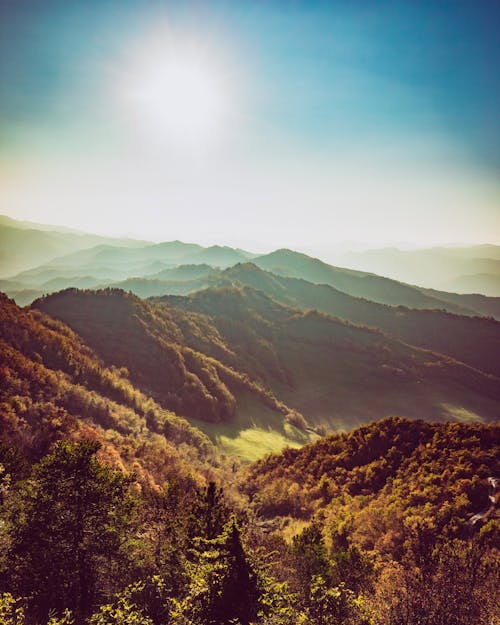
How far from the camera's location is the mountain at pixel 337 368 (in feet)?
Result: 386

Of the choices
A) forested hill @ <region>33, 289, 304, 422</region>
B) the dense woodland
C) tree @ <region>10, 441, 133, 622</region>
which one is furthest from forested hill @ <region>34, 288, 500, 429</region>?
tree @ <region>10, 441, 133, 622</region>

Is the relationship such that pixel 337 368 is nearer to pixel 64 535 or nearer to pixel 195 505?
pixel 195 505

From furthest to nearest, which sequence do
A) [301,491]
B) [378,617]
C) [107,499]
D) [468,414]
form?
[468,414] < [301,491] < [107,499] < [378,617]

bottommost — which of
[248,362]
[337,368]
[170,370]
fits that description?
[337,368]

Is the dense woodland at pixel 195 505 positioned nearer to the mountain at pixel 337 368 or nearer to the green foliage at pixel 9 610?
the green foliage at pixel 9 610

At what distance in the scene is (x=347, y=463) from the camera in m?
39.0

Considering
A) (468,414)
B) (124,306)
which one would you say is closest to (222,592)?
(124,306)

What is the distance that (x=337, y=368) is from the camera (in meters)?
136

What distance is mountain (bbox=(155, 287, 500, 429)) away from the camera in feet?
386

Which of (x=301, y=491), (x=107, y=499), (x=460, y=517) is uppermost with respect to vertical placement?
(x=107, y=499)

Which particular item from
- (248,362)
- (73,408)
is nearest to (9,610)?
(73,408)

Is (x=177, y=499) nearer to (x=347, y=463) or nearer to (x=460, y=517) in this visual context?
(x=460, y=517)

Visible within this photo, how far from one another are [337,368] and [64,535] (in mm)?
130010

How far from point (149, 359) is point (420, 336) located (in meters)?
160
